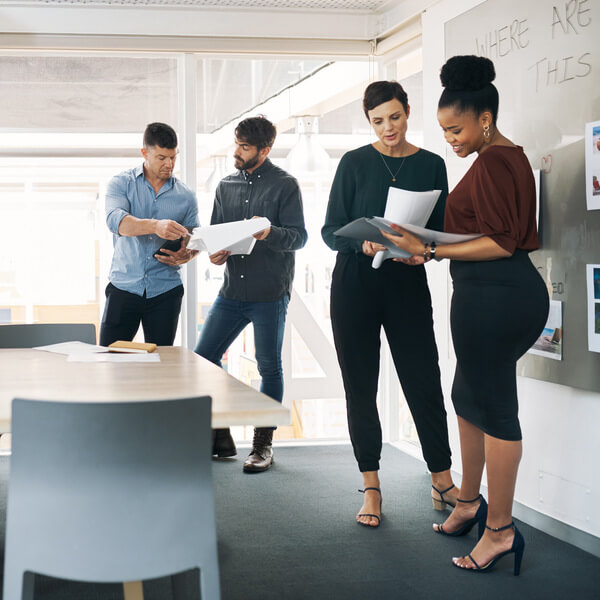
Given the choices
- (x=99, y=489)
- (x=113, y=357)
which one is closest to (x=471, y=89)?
(x=113, y=357)

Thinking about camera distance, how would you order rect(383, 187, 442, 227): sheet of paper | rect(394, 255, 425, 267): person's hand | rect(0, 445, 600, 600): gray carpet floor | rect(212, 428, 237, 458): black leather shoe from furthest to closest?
1. rect(212, 428, 237, 458): black leather shoe
2. rect(394, 255, 425, 267): person's hand
3. rect(383, 187, 442, 227): sheet of paper
4. rect(0, 445, 600, 600): gray carpet floor

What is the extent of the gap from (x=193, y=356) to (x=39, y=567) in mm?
1145

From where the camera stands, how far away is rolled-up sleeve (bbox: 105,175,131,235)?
12.2 ft

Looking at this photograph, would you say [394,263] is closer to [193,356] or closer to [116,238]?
[193,356]

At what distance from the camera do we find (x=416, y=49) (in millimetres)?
4461

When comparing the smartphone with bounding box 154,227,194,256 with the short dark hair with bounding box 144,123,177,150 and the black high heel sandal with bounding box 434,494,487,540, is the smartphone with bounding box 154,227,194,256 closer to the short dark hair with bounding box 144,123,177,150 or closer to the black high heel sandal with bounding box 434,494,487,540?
the short dark hair with bounding box 144,123,177,150

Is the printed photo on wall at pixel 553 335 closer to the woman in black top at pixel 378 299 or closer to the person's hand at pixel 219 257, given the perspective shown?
the woman in black top at pixel 378 299

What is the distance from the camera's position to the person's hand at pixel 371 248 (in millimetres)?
2864

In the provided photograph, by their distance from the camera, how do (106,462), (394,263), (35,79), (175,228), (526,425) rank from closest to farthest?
(106,462)
(394,263)
(526,425)
(175,228)
(35,79)

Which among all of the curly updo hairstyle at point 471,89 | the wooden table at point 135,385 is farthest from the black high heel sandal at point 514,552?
the curly updo hairstyle at point 471,89

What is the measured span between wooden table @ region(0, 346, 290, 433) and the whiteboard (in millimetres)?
1431

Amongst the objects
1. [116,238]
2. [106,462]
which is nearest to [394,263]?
[116,238]

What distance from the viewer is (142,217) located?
3.87 m

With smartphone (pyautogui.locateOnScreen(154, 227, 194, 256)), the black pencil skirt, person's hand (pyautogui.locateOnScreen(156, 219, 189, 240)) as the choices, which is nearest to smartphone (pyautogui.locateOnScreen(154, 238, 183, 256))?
smartphone (pyautogui.locateOnScreen(154, 227, 194, 256))
